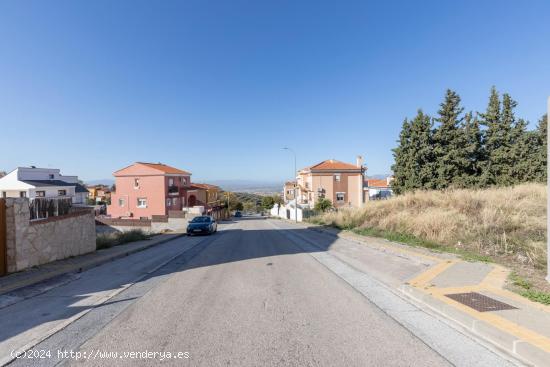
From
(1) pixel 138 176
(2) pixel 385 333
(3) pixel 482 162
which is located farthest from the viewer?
(1) pixel 138 176

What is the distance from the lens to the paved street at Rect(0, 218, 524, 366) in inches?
144

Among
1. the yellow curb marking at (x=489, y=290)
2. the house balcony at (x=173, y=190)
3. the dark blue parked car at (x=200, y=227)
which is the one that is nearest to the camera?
the yellow curb marking at (x=489, y=290)

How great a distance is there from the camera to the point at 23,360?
366 cm

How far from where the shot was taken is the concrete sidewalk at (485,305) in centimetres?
377

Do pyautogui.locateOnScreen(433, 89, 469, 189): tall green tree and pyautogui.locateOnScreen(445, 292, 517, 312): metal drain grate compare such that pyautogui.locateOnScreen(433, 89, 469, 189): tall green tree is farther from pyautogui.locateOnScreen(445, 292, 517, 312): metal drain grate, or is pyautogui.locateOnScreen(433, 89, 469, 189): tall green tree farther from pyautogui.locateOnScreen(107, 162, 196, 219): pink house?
pyautogui.locateOnScreen(107, 162, 196, 219): pink house

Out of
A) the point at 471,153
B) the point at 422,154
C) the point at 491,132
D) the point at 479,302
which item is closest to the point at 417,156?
the point at 422,154

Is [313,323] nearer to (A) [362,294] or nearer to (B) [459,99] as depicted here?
(A) [362,294]

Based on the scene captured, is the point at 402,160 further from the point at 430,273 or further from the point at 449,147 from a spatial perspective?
the point at 430,273

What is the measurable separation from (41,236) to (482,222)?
1548 cm

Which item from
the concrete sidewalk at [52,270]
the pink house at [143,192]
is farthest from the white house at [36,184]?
the concrete sidewalk at [52,270]

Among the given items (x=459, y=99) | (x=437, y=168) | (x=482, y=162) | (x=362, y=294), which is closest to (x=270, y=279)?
(x=362, y=294)

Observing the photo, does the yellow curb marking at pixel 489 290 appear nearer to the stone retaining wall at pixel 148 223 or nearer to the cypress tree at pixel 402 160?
the cypress tree at pixel 402 160

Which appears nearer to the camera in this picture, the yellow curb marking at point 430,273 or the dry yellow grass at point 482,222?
the yellow curb marking at point 430,273

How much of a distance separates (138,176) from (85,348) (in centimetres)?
4919
